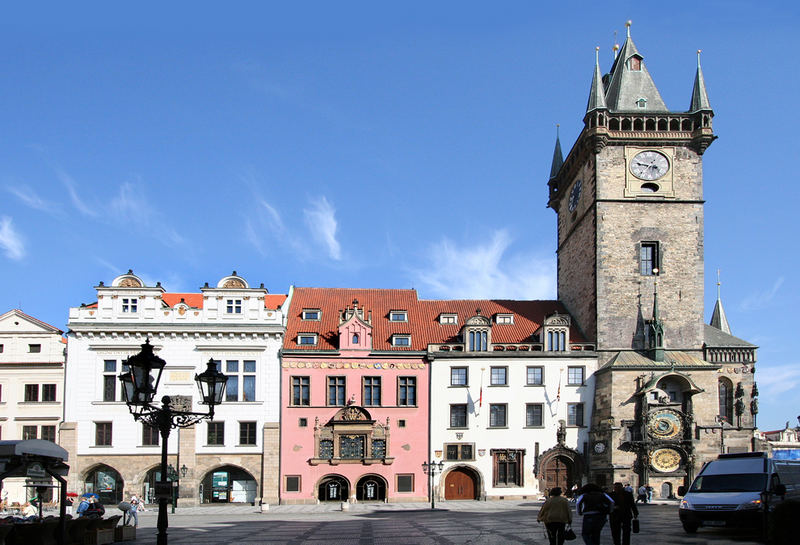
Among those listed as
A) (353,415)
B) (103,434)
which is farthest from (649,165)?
(103,434)

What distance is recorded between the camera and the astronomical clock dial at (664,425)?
45656 millimetres

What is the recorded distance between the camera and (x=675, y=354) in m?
48.3

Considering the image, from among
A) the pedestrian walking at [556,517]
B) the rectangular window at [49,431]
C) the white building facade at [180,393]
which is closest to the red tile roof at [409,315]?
the white building facade at [180,393]

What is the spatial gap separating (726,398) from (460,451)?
18.3m

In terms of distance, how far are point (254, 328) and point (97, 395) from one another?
943 cm

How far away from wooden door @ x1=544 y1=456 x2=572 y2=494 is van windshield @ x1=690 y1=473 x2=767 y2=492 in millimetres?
24555

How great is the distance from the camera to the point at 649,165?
5056 centimetres

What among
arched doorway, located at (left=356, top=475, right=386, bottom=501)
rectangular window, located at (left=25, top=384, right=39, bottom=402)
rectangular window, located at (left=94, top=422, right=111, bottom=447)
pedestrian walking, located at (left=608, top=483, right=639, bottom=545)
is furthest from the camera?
arched doorway, located at (left=356, top=475, right=386, bottom=501)

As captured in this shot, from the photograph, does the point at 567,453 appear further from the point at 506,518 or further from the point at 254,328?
the point at 254,328

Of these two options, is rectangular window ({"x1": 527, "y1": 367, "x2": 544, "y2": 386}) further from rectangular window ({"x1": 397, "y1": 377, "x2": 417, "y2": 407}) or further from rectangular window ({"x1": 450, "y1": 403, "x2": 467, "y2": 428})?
rectangular window ({"x1": 397, "y1": 377, "x2": 417, "y2": 407})

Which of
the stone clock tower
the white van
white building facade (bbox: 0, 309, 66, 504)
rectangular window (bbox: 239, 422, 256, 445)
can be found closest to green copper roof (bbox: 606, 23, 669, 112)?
the stone clock tower

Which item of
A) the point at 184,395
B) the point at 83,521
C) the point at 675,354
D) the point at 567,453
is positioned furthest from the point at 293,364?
the point at 83,521

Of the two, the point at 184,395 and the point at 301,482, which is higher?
the point at 184,395

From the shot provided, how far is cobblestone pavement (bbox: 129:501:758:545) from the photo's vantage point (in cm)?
2234
